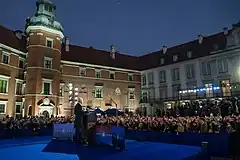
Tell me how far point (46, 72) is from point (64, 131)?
16320mm

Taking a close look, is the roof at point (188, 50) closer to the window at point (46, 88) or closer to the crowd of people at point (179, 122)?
the crowd of people at point (179, 122)

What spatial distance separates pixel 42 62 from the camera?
35156 millimetres

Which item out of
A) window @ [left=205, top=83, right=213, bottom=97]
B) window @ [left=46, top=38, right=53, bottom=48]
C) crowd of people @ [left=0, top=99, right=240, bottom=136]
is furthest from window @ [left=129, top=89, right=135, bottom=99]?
window @ [left=46, top=38, right=53, bottom=48]

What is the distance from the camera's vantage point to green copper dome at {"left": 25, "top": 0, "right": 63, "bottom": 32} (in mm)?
35422

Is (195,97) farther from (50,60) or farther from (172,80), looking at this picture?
(50,60)

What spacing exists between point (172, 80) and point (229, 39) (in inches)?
506

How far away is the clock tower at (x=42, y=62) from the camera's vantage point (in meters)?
33.6

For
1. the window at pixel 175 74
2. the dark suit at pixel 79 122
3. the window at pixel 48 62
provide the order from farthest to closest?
the window at pixel 175 74 → the window at pixel 48 62 → the dark suit at pixel 79 122

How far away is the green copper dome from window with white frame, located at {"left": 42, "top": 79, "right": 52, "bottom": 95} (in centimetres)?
901

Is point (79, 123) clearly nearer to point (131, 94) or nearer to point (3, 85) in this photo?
point (3, 85)

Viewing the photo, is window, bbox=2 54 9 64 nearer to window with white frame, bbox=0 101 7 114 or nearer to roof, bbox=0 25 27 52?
roof, bbox=0 25 27 52

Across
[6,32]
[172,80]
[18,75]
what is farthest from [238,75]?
[6,32]

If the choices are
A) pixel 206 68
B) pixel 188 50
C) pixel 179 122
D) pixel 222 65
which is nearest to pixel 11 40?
pixel 179 122

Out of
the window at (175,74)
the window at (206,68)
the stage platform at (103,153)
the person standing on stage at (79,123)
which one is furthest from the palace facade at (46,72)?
the window at (206,68)
